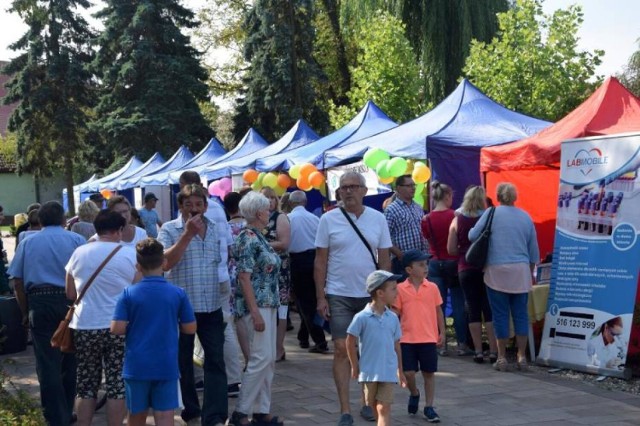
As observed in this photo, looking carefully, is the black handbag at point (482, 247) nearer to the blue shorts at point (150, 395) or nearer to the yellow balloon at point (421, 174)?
the yellow balloon at point (421, 174)

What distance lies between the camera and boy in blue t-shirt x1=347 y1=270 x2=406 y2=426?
5.54 meters

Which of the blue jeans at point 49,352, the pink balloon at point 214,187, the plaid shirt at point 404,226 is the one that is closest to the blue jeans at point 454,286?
the plaid shirt at point 404,226

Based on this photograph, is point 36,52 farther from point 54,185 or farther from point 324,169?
point 324,169

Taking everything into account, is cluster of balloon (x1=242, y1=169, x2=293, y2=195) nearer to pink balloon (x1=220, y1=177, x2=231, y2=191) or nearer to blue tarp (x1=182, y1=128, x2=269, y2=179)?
pink balloon (x1=220, y1=177, x2=231, y2=191)

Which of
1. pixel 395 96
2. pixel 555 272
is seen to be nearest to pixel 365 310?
pixel 555 272

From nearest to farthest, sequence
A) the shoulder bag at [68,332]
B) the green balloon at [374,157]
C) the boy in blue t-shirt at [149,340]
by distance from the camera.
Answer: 1. the boy in blue t-shirt at [149,340]
2. the shoulder bag at [68,332]
3. the green balloon at [374,157]

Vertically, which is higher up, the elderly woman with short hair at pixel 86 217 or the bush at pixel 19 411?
the elderly woman with short hair at pixel 86 217

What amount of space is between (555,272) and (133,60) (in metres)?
32.8

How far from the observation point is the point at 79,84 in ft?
130

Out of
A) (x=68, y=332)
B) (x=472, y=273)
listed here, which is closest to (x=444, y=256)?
(x=472, y=273)

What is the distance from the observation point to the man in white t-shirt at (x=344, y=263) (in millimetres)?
6137

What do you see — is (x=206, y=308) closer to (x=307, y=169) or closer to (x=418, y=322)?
(x=418, y=322)

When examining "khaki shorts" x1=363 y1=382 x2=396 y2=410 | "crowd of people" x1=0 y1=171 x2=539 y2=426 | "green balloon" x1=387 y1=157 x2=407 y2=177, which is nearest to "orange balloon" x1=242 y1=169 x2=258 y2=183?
"green balloon" x1=387 y1=157 x2=407 y2=177

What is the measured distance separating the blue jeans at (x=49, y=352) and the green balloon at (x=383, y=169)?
5.34 m
